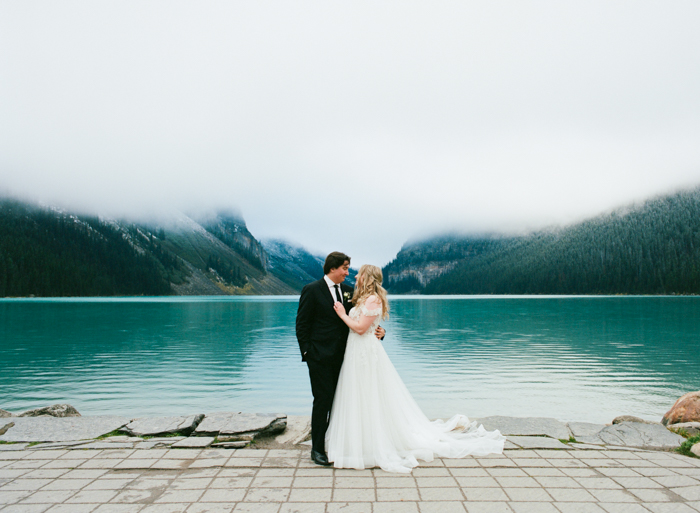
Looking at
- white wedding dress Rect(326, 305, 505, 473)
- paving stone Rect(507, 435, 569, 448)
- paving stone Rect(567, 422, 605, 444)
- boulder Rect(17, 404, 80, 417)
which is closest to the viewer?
white wedding dress Rect(326, 305, 505, 473)

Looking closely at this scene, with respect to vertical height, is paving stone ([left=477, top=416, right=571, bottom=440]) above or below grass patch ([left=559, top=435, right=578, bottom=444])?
below

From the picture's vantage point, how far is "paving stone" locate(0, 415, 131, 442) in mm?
7562

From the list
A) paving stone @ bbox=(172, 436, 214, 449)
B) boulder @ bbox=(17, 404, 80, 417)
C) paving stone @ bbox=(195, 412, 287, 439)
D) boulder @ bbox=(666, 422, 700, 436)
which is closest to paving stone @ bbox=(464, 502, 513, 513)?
paving stone @ bbox=(195, 412, 287, 439)

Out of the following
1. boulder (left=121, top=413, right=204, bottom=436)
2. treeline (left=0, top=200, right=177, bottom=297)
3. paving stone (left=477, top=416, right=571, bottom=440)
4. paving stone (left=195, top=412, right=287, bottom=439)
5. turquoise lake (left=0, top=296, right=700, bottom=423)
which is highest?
treeline (left=0, top=200, right=177, bottom=297)

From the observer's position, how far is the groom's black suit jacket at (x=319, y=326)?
6719 millimetres

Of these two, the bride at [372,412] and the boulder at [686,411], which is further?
the boulder at [686,411]

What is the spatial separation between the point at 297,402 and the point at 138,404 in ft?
18.2

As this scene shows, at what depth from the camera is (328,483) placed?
18.1ft

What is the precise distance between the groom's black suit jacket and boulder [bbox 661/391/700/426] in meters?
8.28

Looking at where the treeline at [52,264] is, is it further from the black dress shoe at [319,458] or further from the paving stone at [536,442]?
the paving stone at [536,442]

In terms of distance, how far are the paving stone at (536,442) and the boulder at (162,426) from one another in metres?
5.70

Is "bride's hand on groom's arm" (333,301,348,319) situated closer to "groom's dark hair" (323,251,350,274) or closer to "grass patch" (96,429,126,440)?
"groom's dark hair" (323,251,350,274)

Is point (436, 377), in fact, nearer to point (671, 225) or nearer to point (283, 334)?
point (283, 334)

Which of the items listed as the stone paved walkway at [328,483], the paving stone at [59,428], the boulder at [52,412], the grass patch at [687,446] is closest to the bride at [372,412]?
the stone paved walkway at [328,483]
